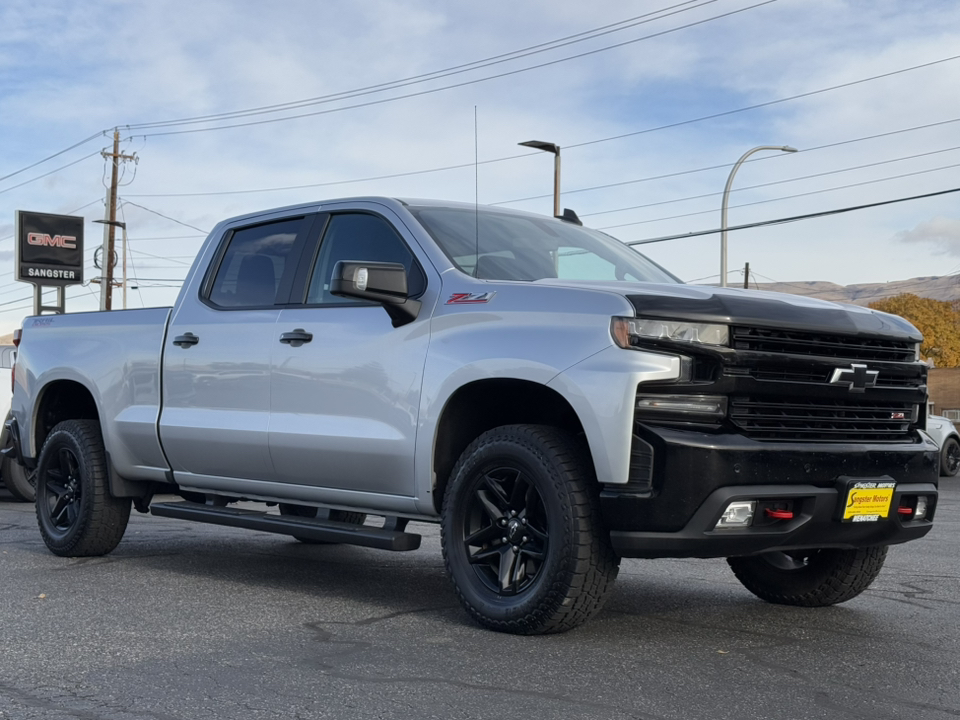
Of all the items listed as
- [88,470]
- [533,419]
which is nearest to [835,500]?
[533,419]

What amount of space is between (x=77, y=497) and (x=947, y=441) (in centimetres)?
1568

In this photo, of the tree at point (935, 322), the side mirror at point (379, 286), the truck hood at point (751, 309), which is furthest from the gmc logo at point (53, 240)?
the tree at point (935, 322)

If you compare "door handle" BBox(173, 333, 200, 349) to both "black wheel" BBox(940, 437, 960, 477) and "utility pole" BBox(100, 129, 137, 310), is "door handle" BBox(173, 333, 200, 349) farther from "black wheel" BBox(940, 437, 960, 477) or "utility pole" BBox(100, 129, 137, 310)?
"utility pole" BBox(100, 129, 137, 310)

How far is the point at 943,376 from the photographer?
33438mm

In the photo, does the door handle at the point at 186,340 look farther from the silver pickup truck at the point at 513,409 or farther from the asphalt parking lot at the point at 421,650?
the asphalt parking lot at the point at 421,650

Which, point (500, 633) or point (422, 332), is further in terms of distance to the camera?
point (422, 332)

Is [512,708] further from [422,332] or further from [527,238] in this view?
[527,238]

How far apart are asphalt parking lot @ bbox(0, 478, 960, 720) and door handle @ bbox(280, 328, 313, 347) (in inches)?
51.1

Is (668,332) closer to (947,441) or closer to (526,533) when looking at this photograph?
(526,533)

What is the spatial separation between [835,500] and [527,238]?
2.19 m

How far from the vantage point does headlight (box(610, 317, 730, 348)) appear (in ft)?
16.1

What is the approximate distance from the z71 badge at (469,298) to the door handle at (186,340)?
1.95 m

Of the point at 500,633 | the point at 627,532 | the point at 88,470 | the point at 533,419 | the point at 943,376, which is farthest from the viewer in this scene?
the point at 943,376

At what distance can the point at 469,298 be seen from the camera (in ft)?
18.4
